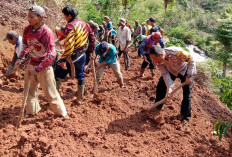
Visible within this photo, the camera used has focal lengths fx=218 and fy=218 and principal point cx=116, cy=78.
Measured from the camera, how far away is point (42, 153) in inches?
118

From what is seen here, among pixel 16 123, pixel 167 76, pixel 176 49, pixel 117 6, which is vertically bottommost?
pixel 16 123

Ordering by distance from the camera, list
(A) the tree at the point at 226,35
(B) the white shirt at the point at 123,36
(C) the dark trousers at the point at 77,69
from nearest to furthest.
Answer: (C) the dark trousers at the point at 77,69 < (B) the white shirt at the point at 123,36 < (A) the tree at the point at 226,35

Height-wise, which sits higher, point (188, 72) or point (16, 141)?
point (188, 72)

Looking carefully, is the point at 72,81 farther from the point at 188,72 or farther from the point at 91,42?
the point at 188,72

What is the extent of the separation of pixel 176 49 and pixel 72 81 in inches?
118

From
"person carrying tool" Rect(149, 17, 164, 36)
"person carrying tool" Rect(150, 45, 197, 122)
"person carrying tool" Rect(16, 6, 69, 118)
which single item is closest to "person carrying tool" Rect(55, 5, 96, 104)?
"person carrying tool" Rect(16, 6, 69, 118)

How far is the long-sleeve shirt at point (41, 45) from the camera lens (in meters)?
3.17

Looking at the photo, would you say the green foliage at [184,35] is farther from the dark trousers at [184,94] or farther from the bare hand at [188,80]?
the bare hand at [188,80]

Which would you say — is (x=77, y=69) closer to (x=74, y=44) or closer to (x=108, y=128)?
(x=74, y=44)

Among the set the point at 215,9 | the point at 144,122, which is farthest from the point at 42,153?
the point at 215,9

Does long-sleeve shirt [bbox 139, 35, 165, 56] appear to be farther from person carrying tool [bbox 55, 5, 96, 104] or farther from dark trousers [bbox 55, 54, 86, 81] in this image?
dark trousers [bbox 55, 54, 86, 81]

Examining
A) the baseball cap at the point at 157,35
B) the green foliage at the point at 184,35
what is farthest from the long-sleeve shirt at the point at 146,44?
the green foliage at the point at 184,35

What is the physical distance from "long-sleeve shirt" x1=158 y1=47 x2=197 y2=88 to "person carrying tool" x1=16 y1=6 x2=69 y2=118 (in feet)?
6.49

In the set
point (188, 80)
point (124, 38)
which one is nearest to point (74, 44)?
point (188, 80)
